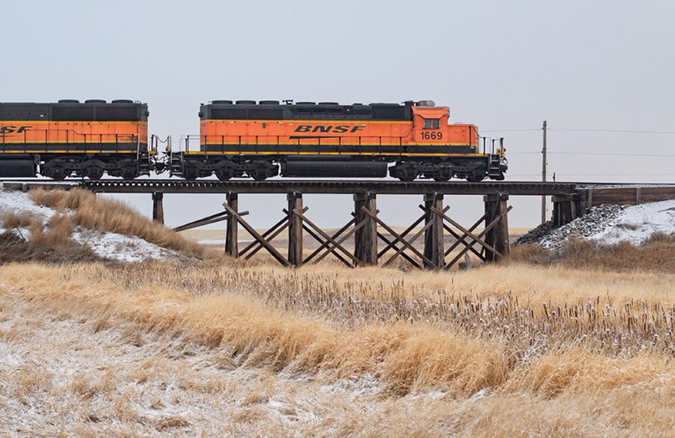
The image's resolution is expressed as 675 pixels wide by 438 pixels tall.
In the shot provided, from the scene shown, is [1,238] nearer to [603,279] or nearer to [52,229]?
[52,229]

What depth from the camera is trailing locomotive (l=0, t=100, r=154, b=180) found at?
2659 centimetres

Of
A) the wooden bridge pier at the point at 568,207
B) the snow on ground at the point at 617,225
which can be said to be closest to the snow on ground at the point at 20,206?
the snow on ground at the point at 617,225

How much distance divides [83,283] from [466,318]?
8.47m

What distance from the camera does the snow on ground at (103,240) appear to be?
21.9 meters

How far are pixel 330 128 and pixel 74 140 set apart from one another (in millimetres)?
9481

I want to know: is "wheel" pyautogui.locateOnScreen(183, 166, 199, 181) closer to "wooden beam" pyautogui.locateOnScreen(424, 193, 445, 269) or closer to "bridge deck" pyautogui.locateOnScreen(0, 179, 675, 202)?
"bridge deck" pyautogui.locateOnScreen(0, 179, 675, 202)

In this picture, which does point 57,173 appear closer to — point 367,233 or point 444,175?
point 367,233

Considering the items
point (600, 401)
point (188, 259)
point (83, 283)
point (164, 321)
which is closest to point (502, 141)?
point (188, 259)

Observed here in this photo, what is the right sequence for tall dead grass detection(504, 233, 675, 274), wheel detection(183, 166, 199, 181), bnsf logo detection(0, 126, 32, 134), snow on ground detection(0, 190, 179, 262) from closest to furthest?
snow on ground detection(0, 190, 179, 262), tall dead grass detection(504, 233, 675, 274), wheel detection(183, 166, 199, 181), bnsf logo detection(0, 126, 32, 134)

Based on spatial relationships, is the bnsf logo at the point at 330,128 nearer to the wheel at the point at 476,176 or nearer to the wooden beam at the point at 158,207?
the wheel at the point at 476,176

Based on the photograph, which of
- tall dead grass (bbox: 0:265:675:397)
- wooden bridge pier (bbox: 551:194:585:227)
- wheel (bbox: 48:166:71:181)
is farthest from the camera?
wooden bridge pier (bbox: 551:194:585:227)

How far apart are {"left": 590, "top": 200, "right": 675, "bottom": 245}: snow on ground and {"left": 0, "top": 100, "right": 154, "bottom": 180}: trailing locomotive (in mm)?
16863

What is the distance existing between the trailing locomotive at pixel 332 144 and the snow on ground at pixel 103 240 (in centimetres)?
429

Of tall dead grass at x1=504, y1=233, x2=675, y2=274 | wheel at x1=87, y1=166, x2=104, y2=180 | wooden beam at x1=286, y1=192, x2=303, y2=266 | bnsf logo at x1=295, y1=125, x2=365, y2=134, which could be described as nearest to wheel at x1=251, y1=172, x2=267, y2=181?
wooden beam at x1=286, y1=192, x2=303, y2=266
